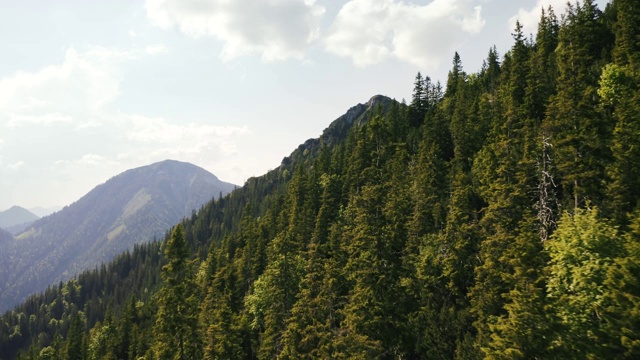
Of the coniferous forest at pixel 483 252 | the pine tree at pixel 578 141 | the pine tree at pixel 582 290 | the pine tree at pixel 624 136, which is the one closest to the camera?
the pine tree at pixel 582 290

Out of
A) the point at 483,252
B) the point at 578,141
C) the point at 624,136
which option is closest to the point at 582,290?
the point at 483,252

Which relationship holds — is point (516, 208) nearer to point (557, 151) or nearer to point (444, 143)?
point (557, 151)

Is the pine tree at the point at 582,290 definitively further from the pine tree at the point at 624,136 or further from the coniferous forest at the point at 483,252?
the pine tree at the point at 624,136

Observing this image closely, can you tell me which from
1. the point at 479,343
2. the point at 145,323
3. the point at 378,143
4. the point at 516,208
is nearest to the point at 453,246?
the point at 516,208

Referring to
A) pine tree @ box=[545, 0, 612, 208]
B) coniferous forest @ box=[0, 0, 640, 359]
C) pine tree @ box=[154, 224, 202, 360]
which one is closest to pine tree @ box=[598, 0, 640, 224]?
coniferous forest @ box=[0, 0, 640, 359]

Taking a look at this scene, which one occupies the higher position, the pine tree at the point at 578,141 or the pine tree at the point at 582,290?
the pine tree at the point at 578,141

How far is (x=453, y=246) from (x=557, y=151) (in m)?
14.7

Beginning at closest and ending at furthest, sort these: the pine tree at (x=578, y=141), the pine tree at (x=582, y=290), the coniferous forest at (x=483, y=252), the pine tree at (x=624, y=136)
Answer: the pine tree at (x=582, y=290)
the coniferous forest at (x=483, y=252)
the pine tree at (x=624, y=136)
the pine tree at (x=578, y=141)

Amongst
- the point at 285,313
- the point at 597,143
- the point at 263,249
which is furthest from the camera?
the point at 263,249

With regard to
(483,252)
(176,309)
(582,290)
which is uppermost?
(483,252)

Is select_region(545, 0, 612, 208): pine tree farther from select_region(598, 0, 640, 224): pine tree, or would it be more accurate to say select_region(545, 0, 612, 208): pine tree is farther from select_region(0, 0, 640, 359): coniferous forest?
select_region(598, 0, 640, 224): pine tree

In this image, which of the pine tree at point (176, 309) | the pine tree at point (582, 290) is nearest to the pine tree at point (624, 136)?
the pine tree at point (582, 290)

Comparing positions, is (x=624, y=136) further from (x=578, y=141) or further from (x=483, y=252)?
(x=483, y=252)

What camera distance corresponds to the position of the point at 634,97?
37.7m
